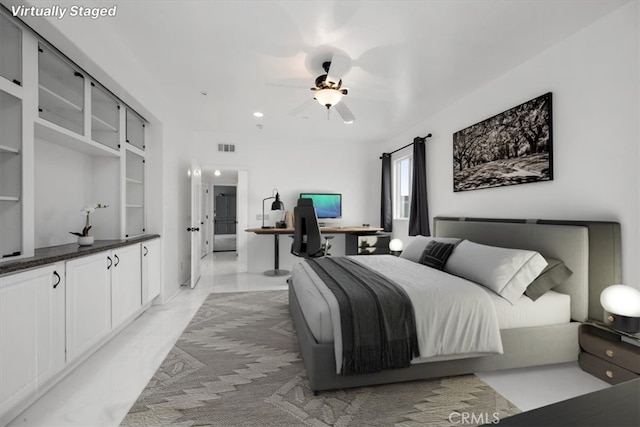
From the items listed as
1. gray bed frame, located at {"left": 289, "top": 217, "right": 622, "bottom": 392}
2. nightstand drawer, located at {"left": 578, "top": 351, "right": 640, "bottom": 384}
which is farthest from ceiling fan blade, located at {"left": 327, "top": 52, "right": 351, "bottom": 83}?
nightstand drawer, located at {"left": 578, "top": 351, "right": 640, "bottom": 384}

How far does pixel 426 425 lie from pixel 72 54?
334 cm

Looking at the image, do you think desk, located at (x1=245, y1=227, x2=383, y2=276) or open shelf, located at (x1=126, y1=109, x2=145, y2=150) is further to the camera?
desk, located at (x1=245, y1=227, x2=383, y2=276)

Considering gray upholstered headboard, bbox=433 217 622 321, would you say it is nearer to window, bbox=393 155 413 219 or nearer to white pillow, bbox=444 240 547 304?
white pillow, bbox=444 240 547 304

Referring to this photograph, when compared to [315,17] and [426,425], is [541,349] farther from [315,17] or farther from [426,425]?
[315,17]

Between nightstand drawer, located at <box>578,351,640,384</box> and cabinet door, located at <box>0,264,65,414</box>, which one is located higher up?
cabinet door, located at <box>0,264,65,414</box>

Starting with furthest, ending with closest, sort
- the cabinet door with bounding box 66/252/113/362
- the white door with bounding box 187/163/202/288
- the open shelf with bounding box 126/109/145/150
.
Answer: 1. the white door with bounding box 187/163/202/288
2. the open shelf with bounding box 126/109/145/150
3. the cabinet door with bounding box 66/252/113/362

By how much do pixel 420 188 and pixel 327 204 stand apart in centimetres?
197

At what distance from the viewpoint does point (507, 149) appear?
2.82 meters

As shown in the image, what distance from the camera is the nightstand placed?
1.70 meters

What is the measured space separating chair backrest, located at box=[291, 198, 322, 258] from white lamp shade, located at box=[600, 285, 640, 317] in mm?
2866

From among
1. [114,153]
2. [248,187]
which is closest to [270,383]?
[114,153]

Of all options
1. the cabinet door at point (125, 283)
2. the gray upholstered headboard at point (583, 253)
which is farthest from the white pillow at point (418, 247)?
the cabinet door at point (125, 283)

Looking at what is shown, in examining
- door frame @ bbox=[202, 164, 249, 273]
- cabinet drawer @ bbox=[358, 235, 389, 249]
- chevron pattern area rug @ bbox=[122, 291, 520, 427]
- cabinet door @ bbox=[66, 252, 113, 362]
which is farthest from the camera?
door frame @ bbox=[202, 164, 249, 273]

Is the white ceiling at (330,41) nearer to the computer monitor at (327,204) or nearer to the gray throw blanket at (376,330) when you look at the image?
the gray throw blanket at (376,330)
